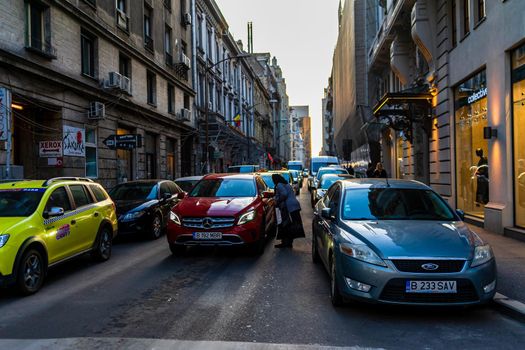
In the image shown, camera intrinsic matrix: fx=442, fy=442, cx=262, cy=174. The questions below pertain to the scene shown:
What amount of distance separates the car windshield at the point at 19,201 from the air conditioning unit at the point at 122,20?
580 inches

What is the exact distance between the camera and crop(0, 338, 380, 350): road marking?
4.04 metres

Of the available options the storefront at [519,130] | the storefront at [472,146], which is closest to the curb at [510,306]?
the storefront at [519,130]

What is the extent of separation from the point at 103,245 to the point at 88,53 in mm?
11501

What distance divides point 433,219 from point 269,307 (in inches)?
96.2

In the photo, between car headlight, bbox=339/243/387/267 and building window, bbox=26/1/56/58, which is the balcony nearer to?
building window, bbox=26/1/56/58

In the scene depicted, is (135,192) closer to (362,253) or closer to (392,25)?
(362,253)

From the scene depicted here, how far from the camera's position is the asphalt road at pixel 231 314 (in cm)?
A: 432

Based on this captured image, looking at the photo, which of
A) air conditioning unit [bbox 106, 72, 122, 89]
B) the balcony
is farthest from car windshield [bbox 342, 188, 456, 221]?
air conditioning unit [bbox 106, 72, 122, 89]

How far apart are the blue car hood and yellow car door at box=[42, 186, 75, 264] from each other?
427cm

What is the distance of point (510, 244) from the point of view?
8.91 metres

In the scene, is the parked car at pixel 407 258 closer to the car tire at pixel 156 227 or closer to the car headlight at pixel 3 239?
the car headlight at pixel 3 239

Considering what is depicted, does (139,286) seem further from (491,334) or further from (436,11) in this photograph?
(436,11)

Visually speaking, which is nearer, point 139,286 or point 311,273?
point 139,286

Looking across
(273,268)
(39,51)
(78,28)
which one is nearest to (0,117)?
(39,51)
